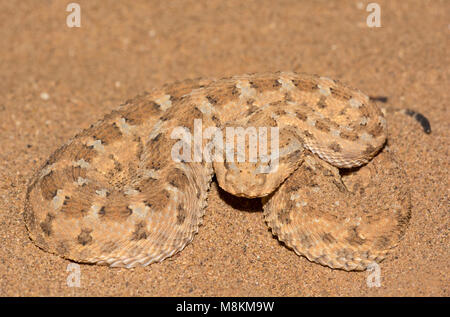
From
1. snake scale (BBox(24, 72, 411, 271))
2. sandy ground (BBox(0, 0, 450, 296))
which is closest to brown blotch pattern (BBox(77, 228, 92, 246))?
snake scale (BBox(24, 72, 411, 271))

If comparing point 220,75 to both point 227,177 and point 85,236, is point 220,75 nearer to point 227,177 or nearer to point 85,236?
point 227,177

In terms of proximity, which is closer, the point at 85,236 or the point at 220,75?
the point at 85,236

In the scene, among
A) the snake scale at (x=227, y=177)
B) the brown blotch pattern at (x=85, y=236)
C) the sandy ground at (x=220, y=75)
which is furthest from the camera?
the sandy ground at (x=220, y=75)

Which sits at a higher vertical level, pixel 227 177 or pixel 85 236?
pixel 227 177

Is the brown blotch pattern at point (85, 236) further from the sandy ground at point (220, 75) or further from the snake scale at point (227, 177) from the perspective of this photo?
the sandy ground at point (220, 75)

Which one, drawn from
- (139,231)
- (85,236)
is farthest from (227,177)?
(85,236)

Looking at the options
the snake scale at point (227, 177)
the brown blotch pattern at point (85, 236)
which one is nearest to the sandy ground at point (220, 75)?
the snake scale at point (227, 177)

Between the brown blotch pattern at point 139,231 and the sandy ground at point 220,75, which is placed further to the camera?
the sandy ground at point 220,75
